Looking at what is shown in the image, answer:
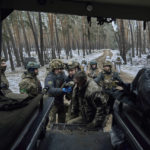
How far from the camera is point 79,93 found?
3.65m

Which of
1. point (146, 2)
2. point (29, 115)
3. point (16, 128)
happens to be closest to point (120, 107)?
point (29, 115)

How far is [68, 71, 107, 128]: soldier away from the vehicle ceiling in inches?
55.0

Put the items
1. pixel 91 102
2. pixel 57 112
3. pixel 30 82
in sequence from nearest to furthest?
1. pixel 91 102
2. pixel 30 82
3. pixel 57 112

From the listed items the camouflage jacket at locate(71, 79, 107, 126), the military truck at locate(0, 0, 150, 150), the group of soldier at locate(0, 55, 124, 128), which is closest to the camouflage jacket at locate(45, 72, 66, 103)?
the group of soldier at locate(0, 55, 124, 128)

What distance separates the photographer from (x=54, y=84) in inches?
192

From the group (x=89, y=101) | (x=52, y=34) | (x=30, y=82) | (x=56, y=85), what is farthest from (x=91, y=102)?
(x=52, y=34)

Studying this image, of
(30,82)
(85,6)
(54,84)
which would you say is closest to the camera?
(85,6)

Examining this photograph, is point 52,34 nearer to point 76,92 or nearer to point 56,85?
point 56,85

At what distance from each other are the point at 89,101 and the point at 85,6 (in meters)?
2.03

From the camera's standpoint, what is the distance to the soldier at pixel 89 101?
10.6 feet

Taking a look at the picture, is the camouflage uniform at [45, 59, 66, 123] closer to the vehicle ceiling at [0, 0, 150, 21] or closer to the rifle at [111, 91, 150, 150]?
the vehicle ceiling at [0, 0, 150, 21]

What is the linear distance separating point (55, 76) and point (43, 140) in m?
2.81

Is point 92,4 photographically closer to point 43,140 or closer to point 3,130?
point 3,130

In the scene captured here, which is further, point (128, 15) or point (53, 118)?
point (53, 118)
